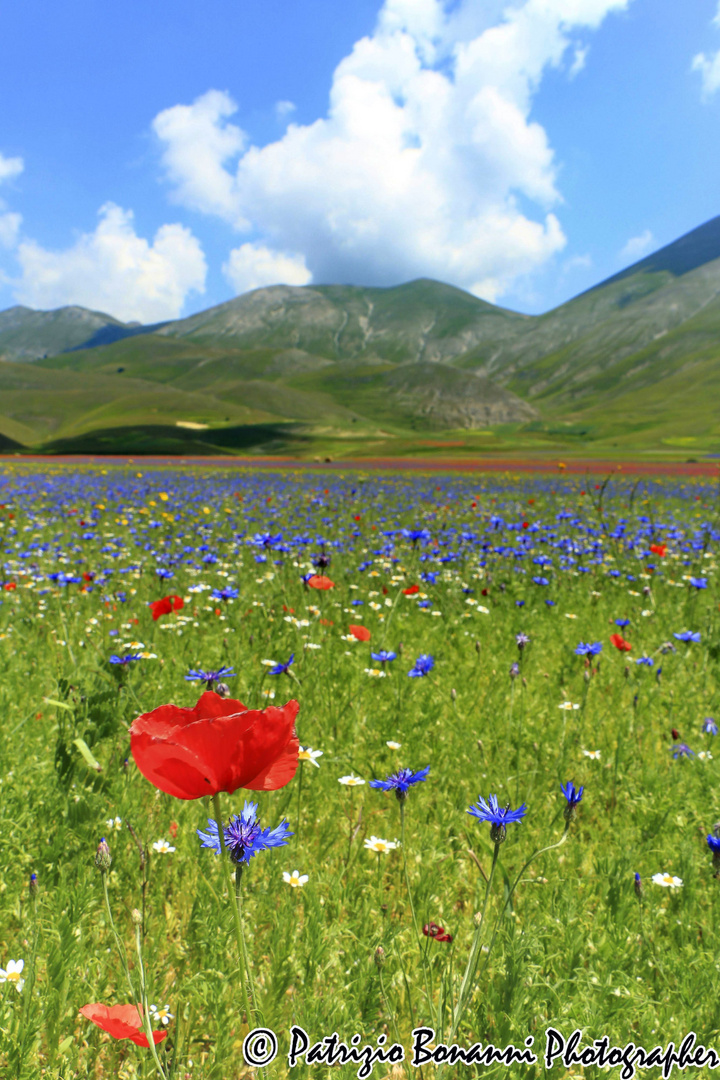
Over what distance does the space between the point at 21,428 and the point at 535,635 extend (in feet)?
423

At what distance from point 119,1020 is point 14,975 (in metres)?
0.57

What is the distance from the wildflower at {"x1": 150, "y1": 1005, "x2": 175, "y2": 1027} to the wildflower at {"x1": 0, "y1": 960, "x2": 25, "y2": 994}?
0.38m

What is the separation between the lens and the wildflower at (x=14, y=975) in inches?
63.1

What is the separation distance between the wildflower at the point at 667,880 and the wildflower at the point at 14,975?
2.13 meters

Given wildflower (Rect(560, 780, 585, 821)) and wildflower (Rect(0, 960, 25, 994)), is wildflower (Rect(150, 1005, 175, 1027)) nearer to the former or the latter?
wildflower (Rect(0, 960, 25, 994))

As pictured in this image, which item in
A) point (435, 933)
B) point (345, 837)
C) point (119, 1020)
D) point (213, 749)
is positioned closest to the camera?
point (213, 749)

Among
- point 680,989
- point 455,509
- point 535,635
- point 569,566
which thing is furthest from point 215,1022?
point 455,509

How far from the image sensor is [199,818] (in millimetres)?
2482

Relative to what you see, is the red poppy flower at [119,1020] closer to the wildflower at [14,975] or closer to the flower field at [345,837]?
the flower field at [345,837]

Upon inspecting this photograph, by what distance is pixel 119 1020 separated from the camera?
131cm

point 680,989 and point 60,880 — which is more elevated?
point 60,880

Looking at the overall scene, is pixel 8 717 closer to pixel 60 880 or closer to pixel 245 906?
pixel 60 880

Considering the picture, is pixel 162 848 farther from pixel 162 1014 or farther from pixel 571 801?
pixel 571 801

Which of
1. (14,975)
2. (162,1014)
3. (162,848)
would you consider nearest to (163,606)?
(162,848)
